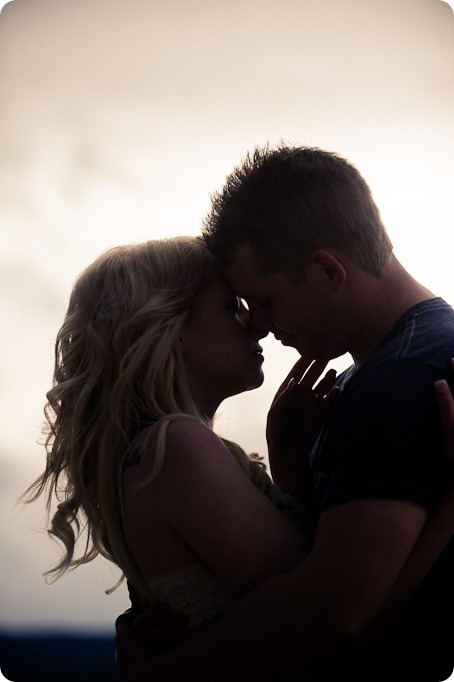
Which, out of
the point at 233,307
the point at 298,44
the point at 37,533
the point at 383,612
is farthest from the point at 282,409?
the point at 298,44

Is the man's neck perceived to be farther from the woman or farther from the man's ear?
the woman

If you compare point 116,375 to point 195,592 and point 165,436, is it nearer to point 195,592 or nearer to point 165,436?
point 165,436

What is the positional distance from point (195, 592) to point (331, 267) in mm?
512

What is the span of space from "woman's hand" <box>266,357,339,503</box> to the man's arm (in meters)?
0.39

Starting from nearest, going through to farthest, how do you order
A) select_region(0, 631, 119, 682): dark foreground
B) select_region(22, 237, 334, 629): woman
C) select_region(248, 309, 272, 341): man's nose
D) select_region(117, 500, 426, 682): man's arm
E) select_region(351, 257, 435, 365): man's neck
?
select_region(117, 500, 426, 682): man's arm, select_region(22, 237, 334, 629): woman, select_region(351, 257, 435, 365): man's neck, select_region(248, 309, 272, 341): man's nose, select_region(0, 631, 119, 682): dark foreground

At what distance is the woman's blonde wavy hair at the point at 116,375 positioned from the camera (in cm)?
117

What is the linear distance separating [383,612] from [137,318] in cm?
57

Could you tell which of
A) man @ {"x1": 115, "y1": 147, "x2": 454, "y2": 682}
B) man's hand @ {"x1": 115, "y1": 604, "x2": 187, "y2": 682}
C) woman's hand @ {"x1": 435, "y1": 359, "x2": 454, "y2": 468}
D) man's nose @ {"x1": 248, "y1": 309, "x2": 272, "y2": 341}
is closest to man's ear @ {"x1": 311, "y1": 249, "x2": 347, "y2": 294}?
man @ {"x1": 115, "y1": 147, "x2": 454, "y2": 682}

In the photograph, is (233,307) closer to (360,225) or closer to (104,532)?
(360,225)

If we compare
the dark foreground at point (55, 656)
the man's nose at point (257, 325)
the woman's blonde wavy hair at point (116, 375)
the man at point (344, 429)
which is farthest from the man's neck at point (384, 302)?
the dark foreground at point (55, 656)

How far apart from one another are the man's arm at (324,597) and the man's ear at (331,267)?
1.26ft

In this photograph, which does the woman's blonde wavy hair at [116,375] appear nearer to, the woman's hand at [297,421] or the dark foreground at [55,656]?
the woman's hand at [297,421]

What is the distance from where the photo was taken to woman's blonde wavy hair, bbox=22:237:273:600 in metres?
1.17

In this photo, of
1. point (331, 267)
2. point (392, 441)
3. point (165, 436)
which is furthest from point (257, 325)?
point (392, 441)
